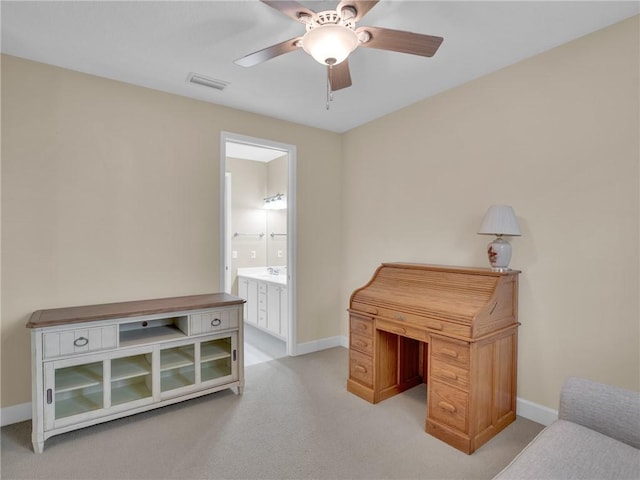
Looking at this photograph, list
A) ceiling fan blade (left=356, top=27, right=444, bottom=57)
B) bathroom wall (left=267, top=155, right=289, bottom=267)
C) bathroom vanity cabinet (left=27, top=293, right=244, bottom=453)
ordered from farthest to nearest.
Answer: bathroom wall (left=267, top=155, right=289, bottom=267), bathroom vanity cabinet (left=27, top=293, right=244, bottom=453), ceiling fan blade (left=356, top=27, right=444, bottom=57)

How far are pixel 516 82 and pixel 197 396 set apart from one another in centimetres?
344

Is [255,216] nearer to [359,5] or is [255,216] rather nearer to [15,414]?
[15,414]

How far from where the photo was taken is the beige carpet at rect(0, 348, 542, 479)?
6.38 ft

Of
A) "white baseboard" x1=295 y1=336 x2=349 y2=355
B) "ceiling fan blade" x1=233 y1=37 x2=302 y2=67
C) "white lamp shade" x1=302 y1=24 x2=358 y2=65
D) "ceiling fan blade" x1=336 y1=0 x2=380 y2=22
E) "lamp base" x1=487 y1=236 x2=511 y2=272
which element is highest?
"ceiling fan blade" x1=336 y1=0 x2=380 y2=22

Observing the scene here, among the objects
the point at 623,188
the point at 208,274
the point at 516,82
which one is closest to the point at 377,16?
the point at 516,82

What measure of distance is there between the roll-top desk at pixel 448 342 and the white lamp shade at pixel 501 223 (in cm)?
28

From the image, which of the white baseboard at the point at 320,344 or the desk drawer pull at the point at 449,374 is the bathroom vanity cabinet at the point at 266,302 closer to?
the white baseboard at the point at 320,344

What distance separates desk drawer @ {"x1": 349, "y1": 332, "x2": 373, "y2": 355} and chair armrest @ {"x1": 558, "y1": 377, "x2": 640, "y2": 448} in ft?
4.36

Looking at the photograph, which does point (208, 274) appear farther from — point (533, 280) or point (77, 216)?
point (533, 280)

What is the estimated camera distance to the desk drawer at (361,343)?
2.78 m

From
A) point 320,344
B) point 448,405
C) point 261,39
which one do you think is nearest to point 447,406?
point 448,405

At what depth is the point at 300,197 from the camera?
387 cm

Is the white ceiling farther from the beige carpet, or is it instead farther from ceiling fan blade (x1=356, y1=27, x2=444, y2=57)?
the beige carpet

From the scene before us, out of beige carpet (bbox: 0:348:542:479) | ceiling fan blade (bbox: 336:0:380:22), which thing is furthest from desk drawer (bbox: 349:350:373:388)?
ceiling fan blade (bbox: 336:0:380:22)
